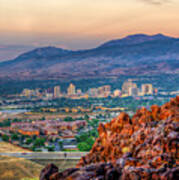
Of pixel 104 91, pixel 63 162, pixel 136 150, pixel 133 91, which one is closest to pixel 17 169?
pixel 63 162

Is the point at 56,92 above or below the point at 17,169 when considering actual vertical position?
below

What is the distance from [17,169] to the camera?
14508 millimetres

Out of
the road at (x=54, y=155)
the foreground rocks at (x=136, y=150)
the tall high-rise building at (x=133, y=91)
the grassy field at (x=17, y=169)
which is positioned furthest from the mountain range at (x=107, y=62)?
the foreground rocks at (x=136, y=150)

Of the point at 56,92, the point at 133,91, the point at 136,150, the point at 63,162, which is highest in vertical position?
the point at 136,150

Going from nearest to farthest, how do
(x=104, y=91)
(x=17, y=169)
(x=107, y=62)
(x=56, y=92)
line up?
(x=17, y=169) → (x=104, y=91) → (x=56, y=92) → (x=107, y=62)

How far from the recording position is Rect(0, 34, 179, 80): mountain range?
148 meters

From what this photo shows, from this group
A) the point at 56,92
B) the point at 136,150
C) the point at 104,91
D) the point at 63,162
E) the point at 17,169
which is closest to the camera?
the point at 136,150

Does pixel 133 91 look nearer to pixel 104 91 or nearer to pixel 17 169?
pixel 104 91

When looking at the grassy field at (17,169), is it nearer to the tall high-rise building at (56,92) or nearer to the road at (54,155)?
the road at (54,155)

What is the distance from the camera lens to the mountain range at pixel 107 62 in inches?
5842

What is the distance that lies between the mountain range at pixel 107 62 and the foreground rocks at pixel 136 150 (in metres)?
132

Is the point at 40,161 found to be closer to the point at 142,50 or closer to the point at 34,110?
the point at 34,110

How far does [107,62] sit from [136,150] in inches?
6634

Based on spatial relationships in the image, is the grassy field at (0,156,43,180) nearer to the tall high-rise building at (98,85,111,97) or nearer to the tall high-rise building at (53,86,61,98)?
the tall high-rise building at (98,85,111,97)
